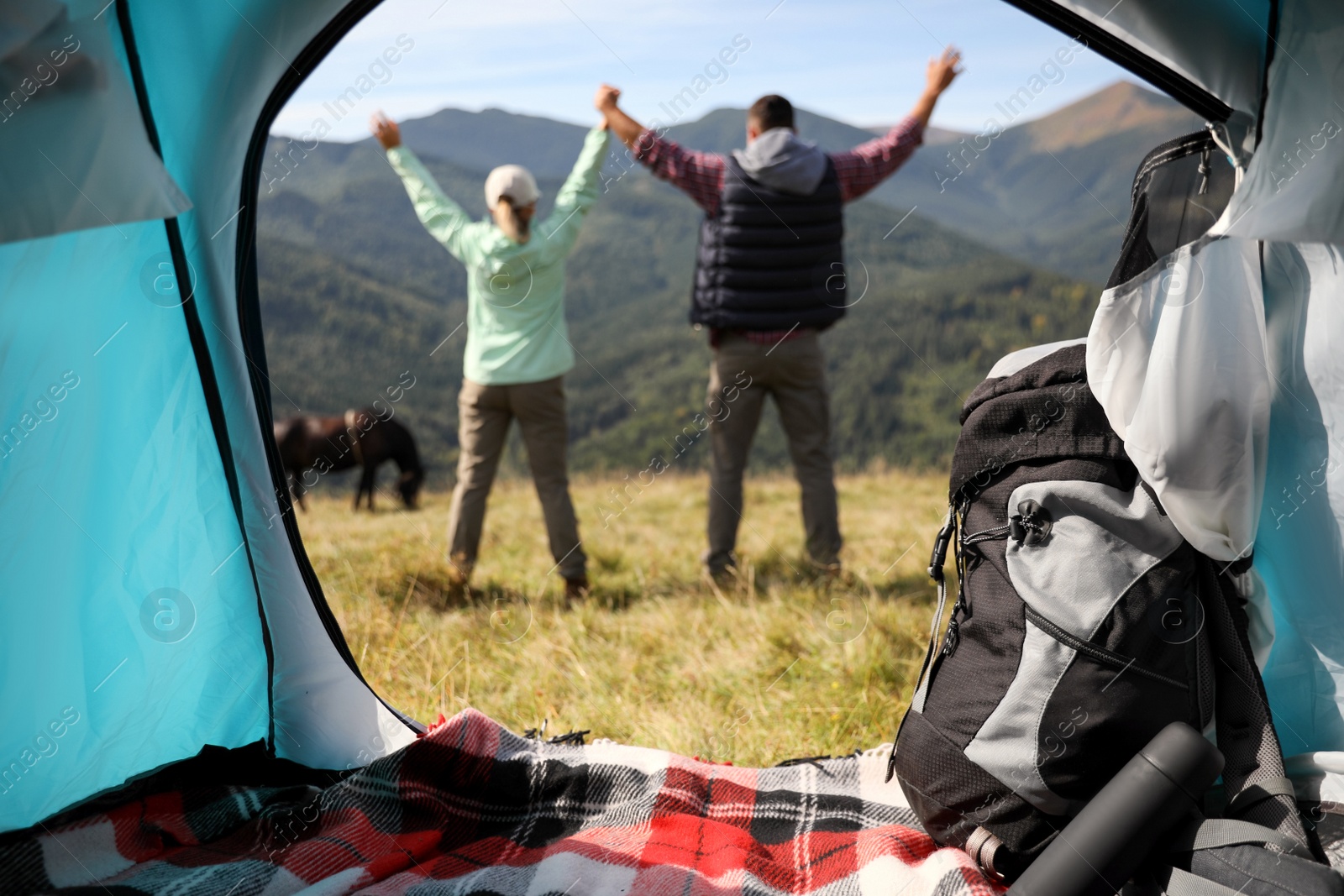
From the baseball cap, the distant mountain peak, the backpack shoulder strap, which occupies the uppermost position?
the distant mountain peak

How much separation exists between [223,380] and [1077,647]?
80.0 inches

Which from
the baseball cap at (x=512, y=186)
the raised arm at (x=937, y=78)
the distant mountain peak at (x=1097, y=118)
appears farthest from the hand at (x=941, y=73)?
the distant mountain peak at (x=1097, y=118)

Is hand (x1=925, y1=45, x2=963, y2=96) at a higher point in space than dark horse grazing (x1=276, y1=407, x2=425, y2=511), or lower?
higher

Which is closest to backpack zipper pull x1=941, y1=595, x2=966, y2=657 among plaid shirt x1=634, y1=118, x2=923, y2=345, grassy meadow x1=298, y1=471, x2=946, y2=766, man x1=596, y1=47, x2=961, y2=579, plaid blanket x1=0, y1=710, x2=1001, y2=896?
plaid blanket x1=0, y1=710, x2=1001, y2=896

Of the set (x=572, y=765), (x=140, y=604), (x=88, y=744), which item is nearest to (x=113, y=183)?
(x=140, y=604)

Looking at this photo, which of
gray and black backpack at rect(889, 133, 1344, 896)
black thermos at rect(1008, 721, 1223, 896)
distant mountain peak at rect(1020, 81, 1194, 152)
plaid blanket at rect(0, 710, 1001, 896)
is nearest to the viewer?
black thermos at rect(1008, 721, 1223, 896)

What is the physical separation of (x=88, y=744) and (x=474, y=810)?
87 centimetres

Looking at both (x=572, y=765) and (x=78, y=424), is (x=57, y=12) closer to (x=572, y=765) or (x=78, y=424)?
(x=78, y=424)

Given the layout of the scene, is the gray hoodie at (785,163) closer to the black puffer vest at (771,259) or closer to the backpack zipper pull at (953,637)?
the black puffer vest at (771,259)

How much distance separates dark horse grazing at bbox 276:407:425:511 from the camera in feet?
34.9

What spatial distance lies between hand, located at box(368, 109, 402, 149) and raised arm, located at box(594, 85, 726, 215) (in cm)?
90

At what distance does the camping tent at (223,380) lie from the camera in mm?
1717

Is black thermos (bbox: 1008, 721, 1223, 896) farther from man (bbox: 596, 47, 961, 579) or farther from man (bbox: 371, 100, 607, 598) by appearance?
man (bbox: 371, 100, 607, 598)

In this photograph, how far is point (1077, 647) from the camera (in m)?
1.71
